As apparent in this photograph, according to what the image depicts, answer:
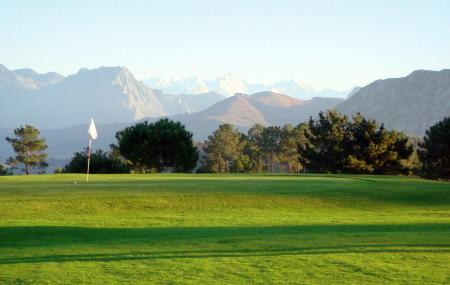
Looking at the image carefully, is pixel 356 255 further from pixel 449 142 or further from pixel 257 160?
pixel 257 160

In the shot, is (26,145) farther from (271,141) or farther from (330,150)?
(330,150)

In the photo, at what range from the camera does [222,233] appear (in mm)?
17688

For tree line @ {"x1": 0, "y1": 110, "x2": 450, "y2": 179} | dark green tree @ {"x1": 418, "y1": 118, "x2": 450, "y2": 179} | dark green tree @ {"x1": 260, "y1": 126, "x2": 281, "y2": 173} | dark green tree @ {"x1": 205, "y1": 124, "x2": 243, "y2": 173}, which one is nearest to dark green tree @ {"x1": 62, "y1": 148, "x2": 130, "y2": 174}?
tree line @ {"x1": 0, "y1": 110, "x2": 450, "y2": 179}

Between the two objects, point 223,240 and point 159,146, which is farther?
point 159,146

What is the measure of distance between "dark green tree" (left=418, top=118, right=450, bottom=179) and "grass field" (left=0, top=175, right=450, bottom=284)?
164 ft

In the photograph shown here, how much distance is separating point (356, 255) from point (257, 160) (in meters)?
123

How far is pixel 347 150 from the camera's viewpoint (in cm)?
8456

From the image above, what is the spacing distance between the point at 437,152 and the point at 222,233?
70745 millimetres

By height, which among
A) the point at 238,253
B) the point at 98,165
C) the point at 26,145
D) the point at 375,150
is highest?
the point at 26,145

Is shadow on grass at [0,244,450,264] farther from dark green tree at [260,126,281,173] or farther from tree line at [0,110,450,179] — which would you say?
dark green tree at [260,126,281,173]

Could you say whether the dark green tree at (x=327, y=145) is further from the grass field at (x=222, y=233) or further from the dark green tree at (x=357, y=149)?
the grass field at (x=222, y=233)

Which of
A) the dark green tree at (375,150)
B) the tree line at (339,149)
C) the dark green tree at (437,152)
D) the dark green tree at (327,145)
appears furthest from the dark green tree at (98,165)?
the dark green tree at (437,152)

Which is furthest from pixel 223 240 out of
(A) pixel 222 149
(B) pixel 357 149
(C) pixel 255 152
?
(C) pixel 255 152

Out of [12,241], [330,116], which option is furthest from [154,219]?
[330,116]
